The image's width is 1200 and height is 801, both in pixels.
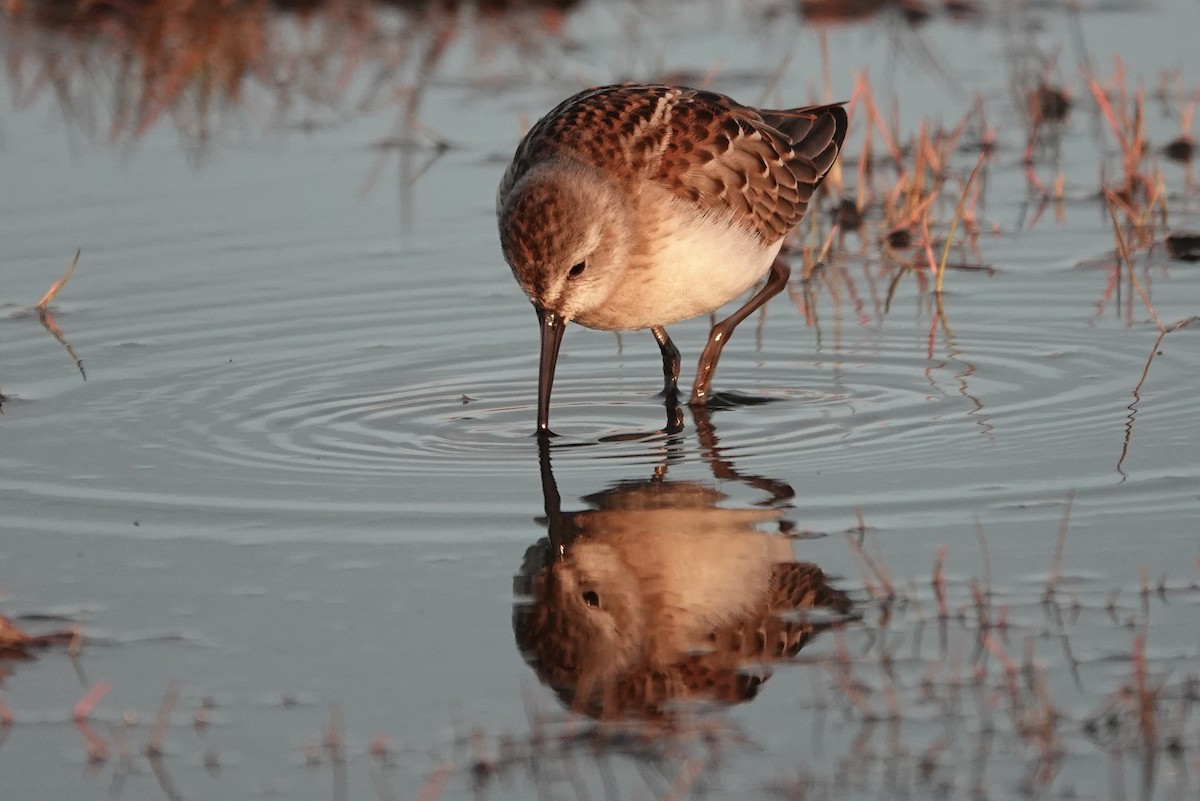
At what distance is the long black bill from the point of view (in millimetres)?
7039

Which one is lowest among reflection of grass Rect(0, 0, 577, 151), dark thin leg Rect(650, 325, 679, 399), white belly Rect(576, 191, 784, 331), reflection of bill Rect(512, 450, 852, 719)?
reflection of bill Rect(512, 450, 852, 719)

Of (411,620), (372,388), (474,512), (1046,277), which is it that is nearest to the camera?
(411,620)

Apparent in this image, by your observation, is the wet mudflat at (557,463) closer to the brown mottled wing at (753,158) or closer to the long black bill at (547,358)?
the long black bill at (547,358)

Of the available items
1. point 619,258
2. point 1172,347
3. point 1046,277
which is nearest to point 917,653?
point 619,258

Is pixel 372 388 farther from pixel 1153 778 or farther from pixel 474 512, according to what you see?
pixel 1153 778

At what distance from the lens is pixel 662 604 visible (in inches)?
211

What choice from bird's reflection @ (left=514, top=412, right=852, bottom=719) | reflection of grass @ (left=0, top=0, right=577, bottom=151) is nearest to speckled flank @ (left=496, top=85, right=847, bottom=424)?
bird's reflection @ (left=514, top=412, right=852, bottom=719)

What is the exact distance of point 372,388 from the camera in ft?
25.4

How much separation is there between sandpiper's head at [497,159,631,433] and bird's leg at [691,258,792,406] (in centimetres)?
64

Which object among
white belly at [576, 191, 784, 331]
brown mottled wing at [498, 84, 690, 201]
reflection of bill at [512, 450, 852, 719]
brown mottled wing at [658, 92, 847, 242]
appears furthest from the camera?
brown mottled wing at [658, 92, 847, 242]

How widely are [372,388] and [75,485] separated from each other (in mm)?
1532

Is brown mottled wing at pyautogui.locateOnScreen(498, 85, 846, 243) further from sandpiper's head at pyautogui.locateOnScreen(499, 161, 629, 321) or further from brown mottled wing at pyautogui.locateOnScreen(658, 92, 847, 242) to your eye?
sandpiper's head at pyautogui.locateOnScreen(499, 161, 629, 321)

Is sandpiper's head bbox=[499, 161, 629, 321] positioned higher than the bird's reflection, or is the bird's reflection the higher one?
sandpiper's head bbox=[499, 161, 629, 321]

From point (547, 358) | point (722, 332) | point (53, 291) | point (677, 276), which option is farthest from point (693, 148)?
point (53, 291)
